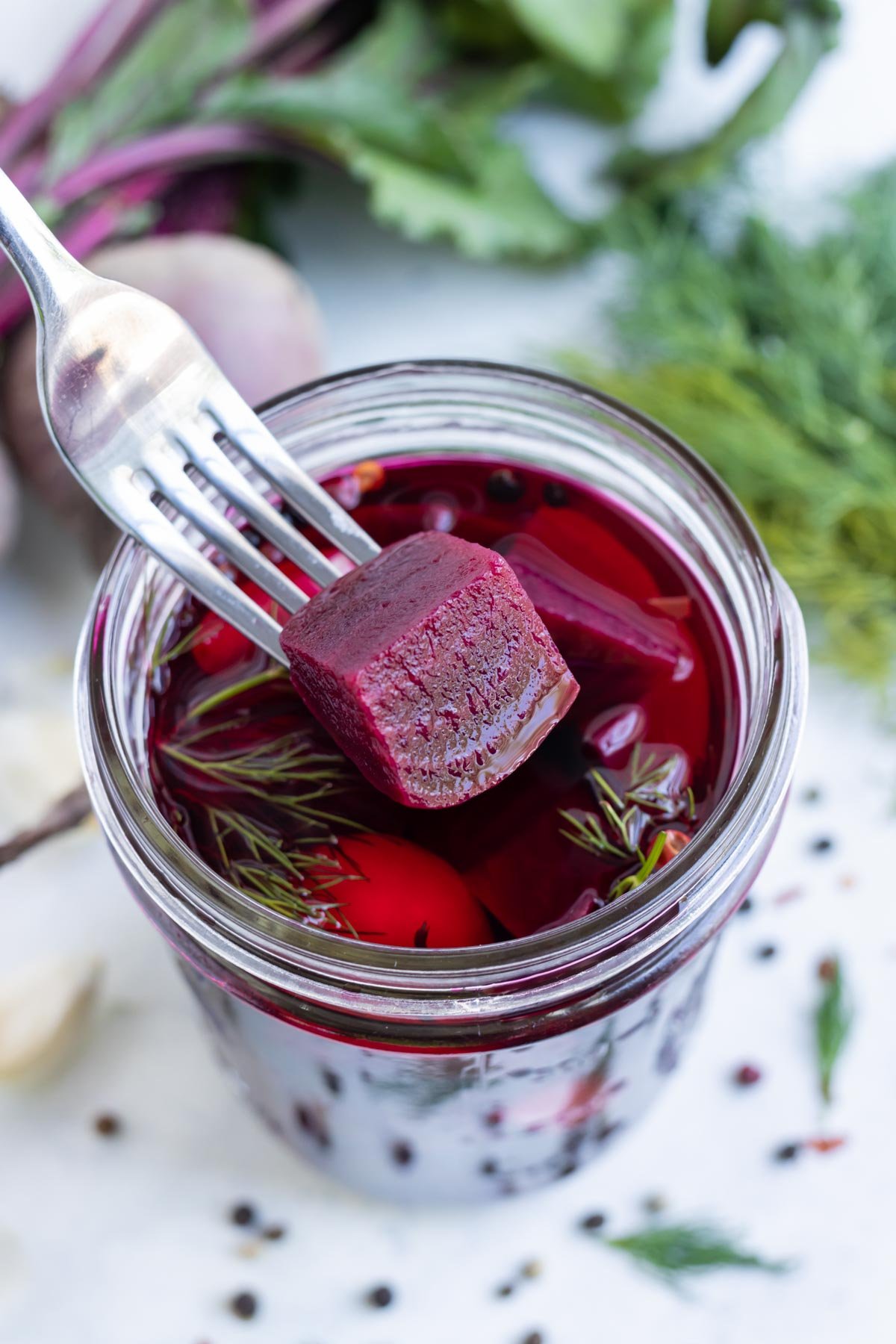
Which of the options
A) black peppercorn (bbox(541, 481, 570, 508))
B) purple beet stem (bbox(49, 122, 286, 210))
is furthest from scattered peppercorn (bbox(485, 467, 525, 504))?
purple beet stem (bbox(49, 122, 286, 210))

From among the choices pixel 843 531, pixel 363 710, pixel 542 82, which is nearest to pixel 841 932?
pixel 843 531

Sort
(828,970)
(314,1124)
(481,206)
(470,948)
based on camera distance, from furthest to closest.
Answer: (481,206)
(828,970)
(314,1124)
(470,948)

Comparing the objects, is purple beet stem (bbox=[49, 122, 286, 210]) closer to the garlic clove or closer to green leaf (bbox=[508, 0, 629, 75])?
green leaf (bbox=[508, 0, 629, 75])

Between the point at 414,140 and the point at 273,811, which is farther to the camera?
the point at 414,140

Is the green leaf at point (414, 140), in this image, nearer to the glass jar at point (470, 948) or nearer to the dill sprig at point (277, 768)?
the glass jar at point (470, 948)

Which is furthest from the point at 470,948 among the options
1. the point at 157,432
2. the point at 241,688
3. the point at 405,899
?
the point at 157,432

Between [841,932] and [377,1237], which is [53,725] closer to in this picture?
[377,1237]

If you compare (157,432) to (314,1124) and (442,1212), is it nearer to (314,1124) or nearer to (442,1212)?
(314,1124)
